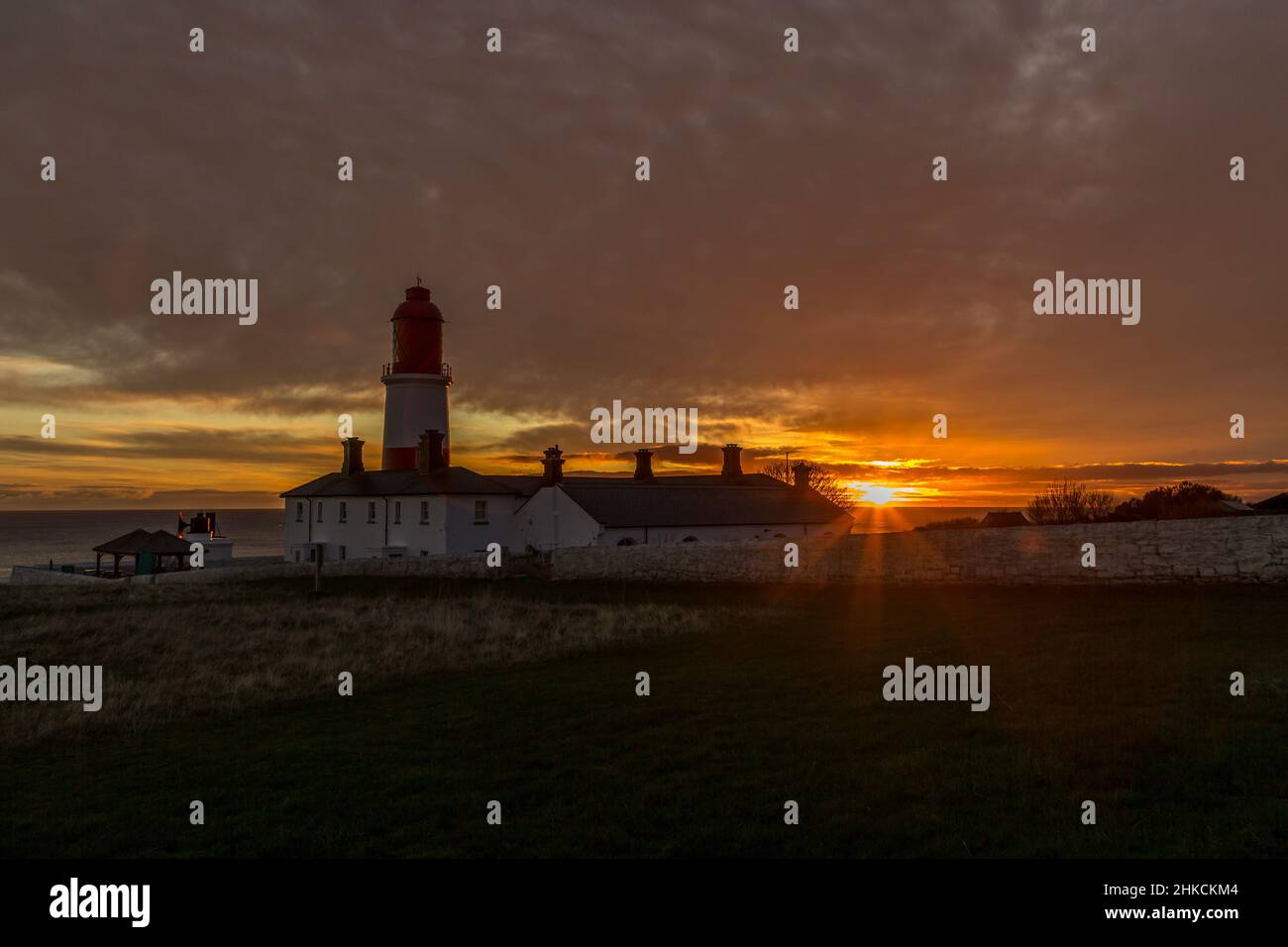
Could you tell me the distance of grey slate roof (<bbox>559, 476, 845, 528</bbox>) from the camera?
4428 cm

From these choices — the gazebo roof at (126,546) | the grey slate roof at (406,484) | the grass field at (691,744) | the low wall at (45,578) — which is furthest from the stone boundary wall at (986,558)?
the low wall at (45,578)

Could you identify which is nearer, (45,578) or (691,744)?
(691,744)

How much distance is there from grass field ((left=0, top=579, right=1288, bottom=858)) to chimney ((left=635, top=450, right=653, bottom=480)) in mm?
34047

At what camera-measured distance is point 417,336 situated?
49469 millimetres

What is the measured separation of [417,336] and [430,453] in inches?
275

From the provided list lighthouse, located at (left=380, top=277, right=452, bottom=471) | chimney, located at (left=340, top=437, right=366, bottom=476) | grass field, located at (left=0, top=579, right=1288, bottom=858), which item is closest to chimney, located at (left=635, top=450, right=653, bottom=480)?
lighthouse, located at (left=380, top=277, right=452, bottom=471)

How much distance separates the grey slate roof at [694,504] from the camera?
44.3m

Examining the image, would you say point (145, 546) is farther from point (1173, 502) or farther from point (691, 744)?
point (1173, 502)

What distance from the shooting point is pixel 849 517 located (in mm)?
53000

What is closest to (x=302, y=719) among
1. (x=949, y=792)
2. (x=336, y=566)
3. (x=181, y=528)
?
(x=949, y=792)

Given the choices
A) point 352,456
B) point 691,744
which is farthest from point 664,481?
point 691,744

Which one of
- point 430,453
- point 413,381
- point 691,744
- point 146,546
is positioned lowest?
point 691,744
